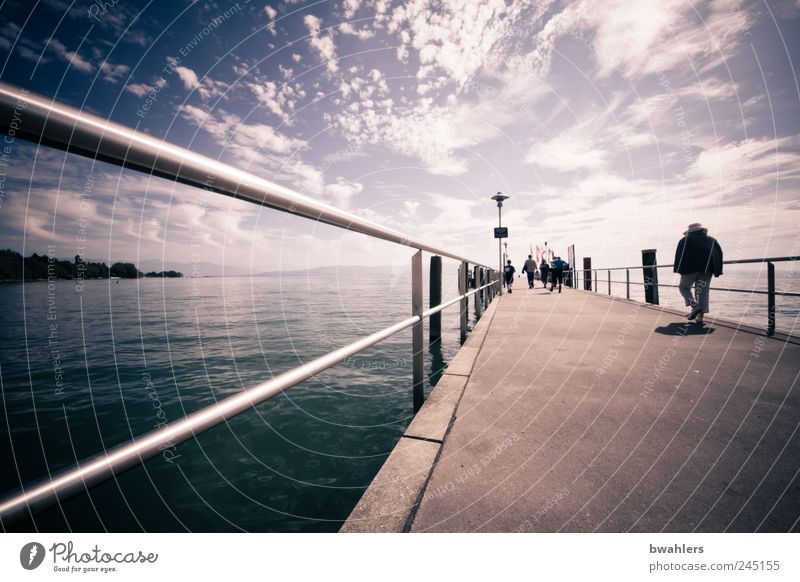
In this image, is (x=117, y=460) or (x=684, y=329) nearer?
(x=117, y=460)

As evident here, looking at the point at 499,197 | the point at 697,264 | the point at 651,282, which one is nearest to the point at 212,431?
the point at 697,264

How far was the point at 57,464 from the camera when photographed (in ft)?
9.02

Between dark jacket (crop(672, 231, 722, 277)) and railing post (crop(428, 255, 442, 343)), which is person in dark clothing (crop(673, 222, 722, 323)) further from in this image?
railing post (crop(428, 255, 442, 343))

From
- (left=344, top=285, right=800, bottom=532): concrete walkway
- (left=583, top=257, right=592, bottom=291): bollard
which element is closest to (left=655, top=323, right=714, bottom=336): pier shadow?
(left=344, top=285, right=800, bottom=532): concrete walkway

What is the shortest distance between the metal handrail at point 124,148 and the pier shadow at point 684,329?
502 centimetres

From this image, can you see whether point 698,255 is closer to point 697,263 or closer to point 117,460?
point 697,263

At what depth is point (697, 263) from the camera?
5055mm

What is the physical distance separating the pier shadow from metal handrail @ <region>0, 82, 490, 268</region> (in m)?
5.02

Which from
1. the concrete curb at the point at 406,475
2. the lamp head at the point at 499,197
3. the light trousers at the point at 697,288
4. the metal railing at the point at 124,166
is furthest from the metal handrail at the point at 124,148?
the lamp head at the point at 499,197

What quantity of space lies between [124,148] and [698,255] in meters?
6.94

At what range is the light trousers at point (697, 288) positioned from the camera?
4.64m

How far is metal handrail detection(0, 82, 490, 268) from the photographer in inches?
21.9
